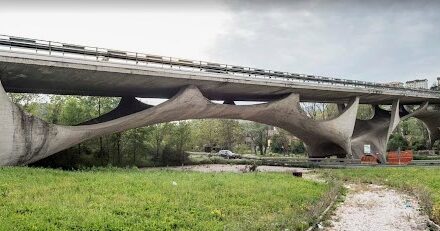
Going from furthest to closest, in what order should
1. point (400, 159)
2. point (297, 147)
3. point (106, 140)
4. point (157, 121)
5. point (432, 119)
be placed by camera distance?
point (297, 147), point (432, 119), point (106, 140), point (400, 159), point (157, 121)

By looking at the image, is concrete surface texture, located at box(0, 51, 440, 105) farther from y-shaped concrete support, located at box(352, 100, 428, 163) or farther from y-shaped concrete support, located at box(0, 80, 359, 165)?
y-shaped concrete support, located at box(352, 100, 428, 163)

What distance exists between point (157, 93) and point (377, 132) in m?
27.7

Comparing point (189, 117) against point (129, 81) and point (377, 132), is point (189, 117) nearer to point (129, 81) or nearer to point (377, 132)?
point (129, 81)

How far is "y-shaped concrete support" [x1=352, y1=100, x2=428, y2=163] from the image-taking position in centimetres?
4453

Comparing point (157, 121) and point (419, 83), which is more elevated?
point (419, 83)

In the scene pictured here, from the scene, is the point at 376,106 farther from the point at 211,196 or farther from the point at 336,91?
the point at 211,196

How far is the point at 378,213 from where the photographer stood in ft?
43.7

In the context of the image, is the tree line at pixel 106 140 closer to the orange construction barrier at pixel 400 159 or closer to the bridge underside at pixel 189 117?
the bridge underside at pixel 189 117

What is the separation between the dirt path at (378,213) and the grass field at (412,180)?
17.1 inches

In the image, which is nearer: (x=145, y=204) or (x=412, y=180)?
(x=145, y=204)

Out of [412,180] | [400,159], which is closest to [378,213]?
[412,180]

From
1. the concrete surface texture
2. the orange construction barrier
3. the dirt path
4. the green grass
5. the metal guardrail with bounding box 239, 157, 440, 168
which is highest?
the concrete surface texture

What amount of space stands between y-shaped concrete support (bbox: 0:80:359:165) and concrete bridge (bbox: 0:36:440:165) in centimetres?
5

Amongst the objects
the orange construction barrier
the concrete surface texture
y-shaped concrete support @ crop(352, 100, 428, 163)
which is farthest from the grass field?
y-shaped concrete support @ crop(352, 100, 428, 163)
